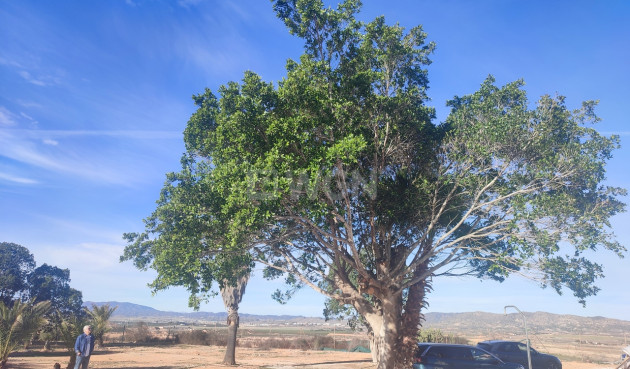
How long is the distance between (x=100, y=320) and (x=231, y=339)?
16416 mm

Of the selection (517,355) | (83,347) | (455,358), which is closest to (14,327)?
(83,347)

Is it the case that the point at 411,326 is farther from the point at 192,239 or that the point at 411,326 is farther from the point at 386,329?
the point at 192,239

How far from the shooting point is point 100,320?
34781 mm

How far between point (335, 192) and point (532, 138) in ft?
25.2

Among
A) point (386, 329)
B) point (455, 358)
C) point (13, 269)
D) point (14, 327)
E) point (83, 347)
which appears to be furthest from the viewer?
point (13, 269)

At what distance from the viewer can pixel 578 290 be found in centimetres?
1491

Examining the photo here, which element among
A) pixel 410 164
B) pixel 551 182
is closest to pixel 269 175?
pixel 410 164

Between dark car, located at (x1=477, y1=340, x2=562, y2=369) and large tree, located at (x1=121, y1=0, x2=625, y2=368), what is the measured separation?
4010mm

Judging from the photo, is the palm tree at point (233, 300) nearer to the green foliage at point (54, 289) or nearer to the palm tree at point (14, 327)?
the palm tree at point (14, 327)

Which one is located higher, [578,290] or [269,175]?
[269,175]

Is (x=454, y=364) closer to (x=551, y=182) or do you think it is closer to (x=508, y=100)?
(x=551, y=182)

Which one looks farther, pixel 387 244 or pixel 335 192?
pixel 387 244

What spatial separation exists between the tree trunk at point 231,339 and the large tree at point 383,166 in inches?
381

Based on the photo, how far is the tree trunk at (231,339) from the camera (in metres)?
24.6
